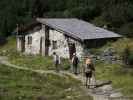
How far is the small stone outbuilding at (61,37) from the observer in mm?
34459

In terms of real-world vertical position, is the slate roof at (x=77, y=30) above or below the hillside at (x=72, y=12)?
below

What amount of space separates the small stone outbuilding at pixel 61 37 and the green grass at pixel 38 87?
7083 millimetres

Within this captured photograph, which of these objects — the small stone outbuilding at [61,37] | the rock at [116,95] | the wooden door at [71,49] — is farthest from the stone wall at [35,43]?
the rock at [116,95]

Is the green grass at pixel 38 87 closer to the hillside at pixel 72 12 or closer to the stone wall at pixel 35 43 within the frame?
the stone wall at pixel 35 43

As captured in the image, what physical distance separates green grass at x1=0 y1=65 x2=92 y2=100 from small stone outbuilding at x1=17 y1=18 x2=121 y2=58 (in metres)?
7.08

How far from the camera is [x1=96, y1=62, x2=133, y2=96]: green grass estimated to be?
21261 millimetres

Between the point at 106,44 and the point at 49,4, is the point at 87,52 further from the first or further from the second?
the point at 49,4

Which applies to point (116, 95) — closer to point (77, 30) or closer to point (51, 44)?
point (77, 30)

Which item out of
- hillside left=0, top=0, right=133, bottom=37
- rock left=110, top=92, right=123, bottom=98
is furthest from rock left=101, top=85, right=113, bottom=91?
hillside left=0, top=0, right=133, bottom=37

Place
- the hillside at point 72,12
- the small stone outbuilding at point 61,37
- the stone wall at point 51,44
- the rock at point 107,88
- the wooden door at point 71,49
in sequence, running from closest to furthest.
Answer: the rock at point 107,88 → the small stone outbuilding at point 61,37 → the wooden door at point 71,49 → the stone wall at point 51,44 → the hillside at point 72,12

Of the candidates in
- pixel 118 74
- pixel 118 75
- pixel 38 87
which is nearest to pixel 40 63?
pixel 118 74

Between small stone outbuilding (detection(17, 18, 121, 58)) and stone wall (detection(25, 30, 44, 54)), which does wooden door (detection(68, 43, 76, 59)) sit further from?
stone wall (detection(25, 30, 44, 54))

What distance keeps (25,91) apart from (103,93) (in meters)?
4.45

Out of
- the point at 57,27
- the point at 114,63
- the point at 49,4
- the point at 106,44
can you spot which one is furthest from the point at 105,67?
the point at 49,4
